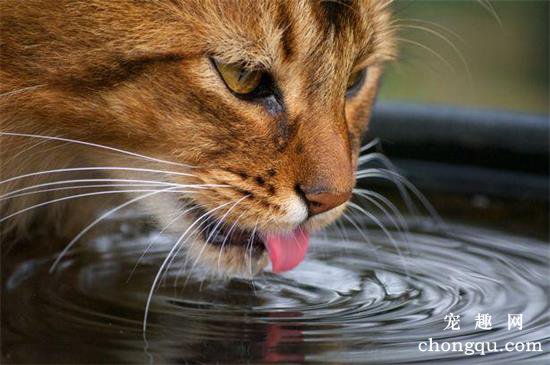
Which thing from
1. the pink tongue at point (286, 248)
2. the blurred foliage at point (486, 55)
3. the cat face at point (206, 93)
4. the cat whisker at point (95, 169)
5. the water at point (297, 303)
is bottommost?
the water at point (297, 303)

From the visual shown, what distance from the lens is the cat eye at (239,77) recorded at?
2580mm

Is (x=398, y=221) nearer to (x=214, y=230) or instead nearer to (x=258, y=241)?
(x=258, y=241)

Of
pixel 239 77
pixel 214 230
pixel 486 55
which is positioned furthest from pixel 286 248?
pixel 486 55

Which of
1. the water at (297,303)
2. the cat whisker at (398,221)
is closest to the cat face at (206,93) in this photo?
the water at (297,303)

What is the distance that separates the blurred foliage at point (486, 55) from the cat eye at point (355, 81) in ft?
13.1

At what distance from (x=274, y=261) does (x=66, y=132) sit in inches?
24.4

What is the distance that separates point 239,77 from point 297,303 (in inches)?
24.4

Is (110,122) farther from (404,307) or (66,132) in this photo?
Result: (404,307)

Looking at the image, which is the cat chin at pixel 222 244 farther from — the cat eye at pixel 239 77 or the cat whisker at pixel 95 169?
the cat eye at pixel 239 77

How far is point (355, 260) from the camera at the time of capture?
3.18 meters

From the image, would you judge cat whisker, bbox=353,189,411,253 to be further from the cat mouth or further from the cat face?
the cat face

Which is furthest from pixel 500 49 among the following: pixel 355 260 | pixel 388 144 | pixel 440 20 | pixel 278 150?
pixel 278 150

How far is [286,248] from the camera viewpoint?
9.02 ft

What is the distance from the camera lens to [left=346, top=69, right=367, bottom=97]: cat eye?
9.69 ft
